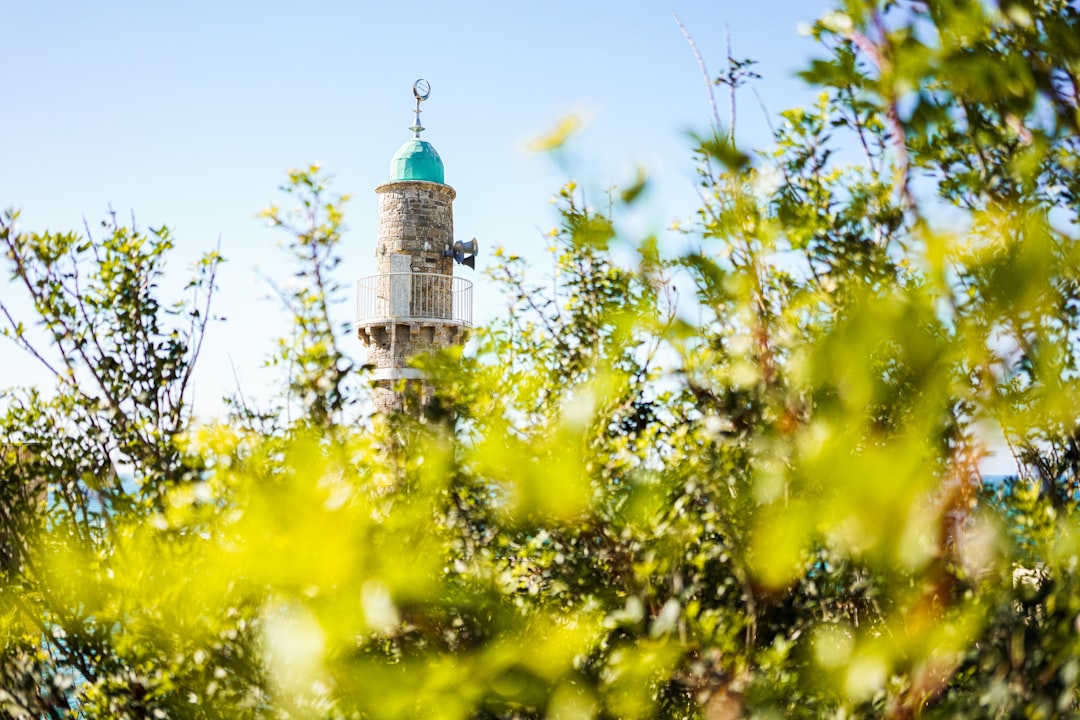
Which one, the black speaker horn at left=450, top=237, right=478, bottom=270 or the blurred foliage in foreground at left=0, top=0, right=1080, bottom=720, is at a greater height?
the black speaker horn at left=450, top=237, right=478, bottom=270

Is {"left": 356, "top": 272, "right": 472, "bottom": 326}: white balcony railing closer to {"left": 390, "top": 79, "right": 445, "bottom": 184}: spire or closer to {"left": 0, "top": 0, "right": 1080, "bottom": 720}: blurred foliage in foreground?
{"left": 390, "top": 79, "right": 445, "bottom": 184}: spire

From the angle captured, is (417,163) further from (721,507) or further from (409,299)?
(721,507)

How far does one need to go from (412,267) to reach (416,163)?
273cm

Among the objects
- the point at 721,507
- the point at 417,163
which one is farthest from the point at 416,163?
the point at 721,507

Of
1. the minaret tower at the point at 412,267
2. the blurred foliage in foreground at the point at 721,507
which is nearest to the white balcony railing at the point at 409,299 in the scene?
the minaret tower at the point at 412,267

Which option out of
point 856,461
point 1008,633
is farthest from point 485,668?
point 1008,633

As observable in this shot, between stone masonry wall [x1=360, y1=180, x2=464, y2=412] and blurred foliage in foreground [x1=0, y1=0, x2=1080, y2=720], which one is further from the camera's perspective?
stone masonry wall [x1=360, y1=180, x2=464, y2=412]

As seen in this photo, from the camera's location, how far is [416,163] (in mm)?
21609

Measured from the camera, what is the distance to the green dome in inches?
844

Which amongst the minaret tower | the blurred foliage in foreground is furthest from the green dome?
the blurred foliage in foreground

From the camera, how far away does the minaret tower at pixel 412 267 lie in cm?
2089

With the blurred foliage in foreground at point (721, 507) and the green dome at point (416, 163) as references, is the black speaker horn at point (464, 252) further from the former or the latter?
the blurred foliage in foreground at point (721, 507)

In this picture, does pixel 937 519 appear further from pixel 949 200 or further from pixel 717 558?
pixel 717 558

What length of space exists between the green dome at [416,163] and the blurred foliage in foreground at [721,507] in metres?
17.3
